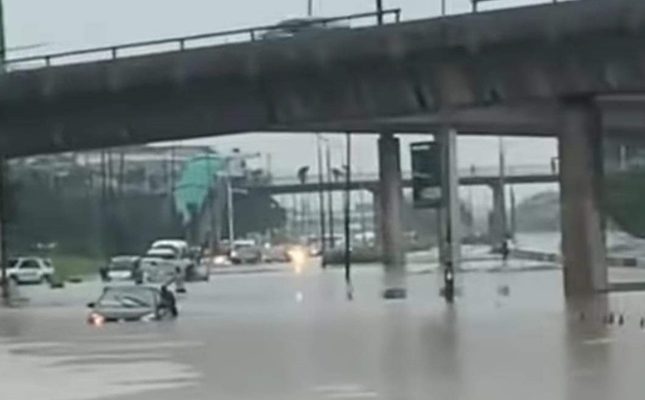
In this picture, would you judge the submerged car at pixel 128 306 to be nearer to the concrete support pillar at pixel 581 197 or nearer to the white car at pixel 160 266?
the concrete support pillar at pixel 581 197

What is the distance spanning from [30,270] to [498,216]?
297 ft

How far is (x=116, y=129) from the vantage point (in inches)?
2023

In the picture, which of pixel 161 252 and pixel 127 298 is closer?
pixel 127 298

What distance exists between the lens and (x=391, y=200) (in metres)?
109

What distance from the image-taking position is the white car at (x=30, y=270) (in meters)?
84.5

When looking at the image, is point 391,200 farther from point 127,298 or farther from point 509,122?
point 127,298

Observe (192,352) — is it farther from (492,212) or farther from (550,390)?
(492,212)

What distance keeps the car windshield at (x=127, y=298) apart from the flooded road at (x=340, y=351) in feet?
3.63

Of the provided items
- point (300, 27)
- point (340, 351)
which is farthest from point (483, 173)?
point (340, 351)

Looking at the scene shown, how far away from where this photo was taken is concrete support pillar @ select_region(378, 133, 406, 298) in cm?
10556

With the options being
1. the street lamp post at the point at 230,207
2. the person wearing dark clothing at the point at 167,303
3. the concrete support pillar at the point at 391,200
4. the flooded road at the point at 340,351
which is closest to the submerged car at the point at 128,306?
the person wearing dark clothing at the point at 167,303

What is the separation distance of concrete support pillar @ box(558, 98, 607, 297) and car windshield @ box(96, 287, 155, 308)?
12.4m

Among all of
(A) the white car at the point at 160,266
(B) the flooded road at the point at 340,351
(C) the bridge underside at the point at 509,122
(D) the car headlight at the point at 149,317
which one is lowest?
(B) the flooded road at the point at 340,351

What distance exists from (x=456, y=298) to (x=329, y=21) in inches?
424
